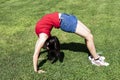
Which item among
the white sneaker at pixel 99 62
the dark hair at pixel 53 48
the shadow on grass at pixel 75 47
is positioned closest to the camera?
the white sneaker at pixel 99 62

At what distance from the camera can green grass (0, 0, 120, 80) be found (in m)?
8.41

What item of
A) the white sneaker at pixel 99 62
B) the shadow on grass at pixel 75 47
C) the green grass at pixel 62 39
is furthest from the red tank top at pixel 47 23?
the shadow on grass at pixel 75 47

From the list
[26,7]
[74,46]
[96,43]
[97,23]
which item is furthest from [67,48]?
[26,7]

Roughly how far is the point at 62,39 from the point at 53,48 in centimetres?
196

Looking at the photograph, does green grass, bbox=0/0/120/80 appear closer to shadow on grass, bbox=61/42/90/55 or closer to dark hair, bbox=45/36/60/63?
shadow on grass, bbox=61/42/90/55

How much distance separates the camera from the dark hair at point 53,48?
877cm

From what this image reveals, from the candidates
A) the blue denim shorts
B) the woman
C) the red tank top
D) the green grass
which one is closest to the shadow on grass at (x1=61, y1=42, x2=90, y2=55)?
the green grass

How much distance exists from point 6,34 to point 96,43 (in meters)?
3.77

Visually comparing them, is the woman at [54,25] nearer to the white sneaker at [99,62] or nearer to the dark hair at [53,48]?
the dark hair at [53,48]

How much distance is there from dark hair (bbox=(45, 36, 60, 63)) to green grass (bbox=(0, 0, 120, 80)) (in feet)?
0.75

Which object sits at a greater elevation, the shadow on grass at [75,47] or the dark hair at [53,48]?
the dark hair at [53,48]

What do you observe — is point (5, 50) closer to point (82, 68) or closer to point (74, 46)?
point (74, 46)

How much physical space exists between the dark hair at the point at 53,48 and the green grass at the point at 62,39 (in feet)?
0.75

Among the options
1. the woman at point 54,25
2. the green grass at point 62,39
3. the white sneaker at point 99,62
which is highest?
the woman at point 54,25
